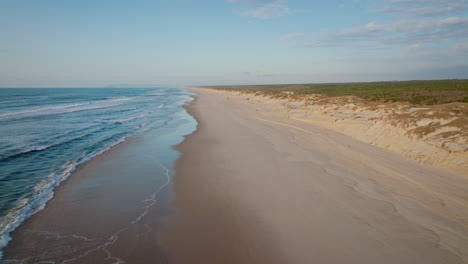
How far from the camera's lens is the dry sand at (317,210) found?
4.68m

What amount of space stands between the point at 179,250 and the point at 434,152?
1047 cm

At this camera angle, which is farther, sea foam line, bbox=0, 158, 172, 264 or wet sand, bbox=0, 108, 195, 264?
wet sand, bbox=0, 108, 195, 264

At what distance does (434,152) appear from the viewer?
9.61 metres

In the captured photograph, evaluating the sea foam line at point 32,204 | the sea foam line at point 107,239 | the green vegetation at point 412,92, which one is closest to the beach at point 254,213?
the sea foam line at point 107,239

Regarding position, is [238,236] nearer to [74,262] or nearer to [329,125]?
[74,262]

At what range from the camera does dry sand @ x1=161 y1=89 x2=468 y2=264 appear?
4.68m

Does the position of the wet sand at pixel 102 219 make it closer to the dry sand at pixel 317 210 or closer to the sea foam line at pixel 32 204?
the sea foam line at pixel 32 204

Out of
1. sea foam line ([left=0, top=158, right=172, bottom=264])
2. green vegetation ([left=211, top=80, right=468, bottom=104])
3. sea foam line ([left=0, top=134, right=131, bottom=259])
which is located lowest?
sea foam line ([left=0, top=158, right=172, bottom=264])

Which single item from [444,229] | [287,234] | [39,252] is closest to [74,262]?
[39,252]

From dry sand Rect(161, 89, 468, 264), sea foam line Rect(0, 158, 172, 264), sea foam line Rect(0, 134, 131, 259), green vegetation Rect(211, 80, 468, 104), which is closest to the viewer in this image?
sea foam line Rect(0, 158, 172, 264)

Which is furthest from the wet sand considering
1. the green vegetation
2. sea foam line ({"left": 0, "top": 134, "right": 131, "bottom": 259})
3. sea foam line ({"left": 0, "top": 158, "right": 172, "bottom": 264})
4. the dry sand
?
the green vegetation

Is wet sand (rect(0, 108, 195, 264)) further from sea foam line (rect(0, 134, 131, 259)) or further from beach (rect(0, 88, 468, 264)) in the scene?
sea foam line (rect(0, 134, 131, 259))

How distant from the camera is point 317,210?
6219 millimetres

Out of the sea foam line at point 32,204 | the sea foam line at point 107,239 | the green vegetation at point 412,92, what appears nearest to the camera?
the sea foam line at point 107,239
